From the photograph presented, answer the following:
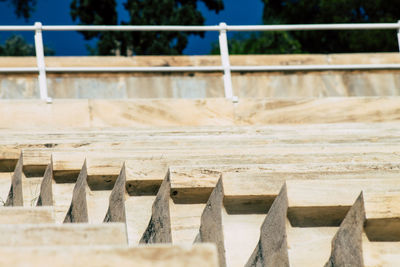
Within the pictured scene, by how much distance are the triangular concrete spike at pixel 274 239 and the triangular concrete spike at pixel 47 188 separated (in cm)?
141

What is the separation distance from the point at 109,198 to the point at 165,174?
0.38m

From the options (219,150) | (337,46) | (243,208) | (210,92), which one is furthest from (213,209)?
(337,46)

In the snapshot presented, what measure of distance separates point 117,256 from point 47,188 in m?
2.23

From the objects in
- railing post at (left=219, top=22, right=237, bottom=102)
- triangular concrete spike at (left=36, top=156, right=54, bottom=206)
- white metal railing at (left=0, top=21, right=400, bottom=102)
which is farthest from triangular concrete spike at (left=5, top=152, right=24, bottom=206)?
railing post at (left=219, top=22, right=237, bottom=102)

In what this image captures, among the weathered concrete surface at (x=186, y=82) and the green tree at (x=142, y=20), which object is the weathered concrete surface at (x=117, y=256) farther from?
the green tree at (x=142, y=20)

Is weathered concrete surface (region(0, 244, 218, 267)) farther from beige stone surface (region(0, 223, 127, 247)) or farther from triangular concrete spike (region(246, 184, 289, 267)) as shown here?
triangular concrete spike (region(246, 184, 289, 267))

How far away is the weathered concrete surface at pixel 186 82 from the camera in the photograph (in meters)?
7.71

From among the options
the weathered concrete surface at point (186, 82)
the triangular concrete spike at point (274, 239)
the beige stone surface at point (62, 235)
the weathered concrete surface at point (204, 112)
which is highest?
the weathered concrete surface at point (186, 82)

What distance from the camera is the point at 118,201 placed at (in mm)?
3230

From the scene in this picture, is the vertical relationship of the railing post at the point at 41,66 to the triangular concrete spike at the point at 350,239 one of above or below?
above

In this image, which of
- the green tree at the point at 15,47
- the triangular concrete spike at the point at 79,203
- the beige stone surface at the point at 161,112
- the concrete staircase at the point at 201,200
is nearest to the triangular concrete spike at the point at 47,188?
the concrete staircase at the point at 201,200

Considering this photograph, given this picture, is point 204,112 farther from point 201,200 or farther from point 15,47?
point 15,47

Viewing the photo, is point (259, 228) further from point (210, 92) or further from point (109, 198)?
point (210, 92)

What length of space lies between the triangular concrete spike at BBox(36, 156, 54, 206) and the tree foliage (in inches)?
645
